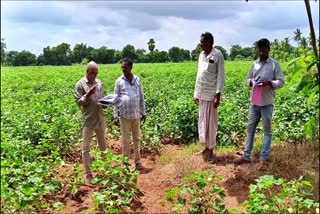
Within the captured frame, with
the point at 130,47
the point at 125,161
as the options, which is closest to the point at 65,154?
the point at 125,161

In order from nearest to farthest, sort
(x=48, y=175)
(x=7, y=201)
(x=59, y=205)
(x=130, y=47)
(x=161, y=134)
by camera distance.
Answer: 1. (x=7, y=201)
2. (x=59, y=205)
3. (x=48, y=175)
4. (x=161, y=134)
5. (x=130, y=47)

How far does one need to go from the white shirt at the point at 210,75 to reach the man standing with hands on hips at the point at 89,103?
1.44m

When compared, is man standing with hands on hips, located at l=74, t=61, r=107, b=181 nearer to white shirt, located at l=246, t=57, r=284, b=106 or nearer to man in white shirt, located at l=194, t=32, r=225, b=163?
man in white shirt, located at l=194, t=32, r=225, b=163

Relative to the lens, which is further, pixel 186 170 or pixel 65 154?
pixel 65 154

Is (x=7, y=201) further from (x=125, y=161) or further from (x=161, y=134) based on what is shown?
(x=161, y=134)

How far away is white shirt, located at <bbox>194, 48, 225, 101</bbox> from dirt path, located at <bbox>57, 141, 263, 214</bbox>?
978 mm

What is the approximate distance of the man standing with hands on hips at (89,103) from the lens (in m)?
5.38

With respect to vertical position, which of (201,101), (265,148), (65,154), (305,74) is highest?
(305,74)

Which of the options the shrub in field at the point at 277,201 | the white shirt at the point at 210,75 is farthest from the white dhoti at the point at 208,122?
the shrub in field at the point at 277,201

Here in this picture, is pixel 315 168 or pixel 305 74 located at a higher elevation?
pixel 305 74

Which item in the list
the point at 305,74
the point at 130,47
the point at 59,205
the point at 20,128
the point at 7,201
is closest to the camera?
the point at 305,74

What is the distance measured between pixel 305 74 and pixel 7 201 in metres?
2.95

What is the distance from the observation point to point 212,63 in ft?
18.6

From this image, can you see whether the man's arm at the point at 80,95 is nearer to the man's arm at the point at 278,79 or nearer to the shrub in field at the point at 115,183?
the shrub in field at the point at 115,183
